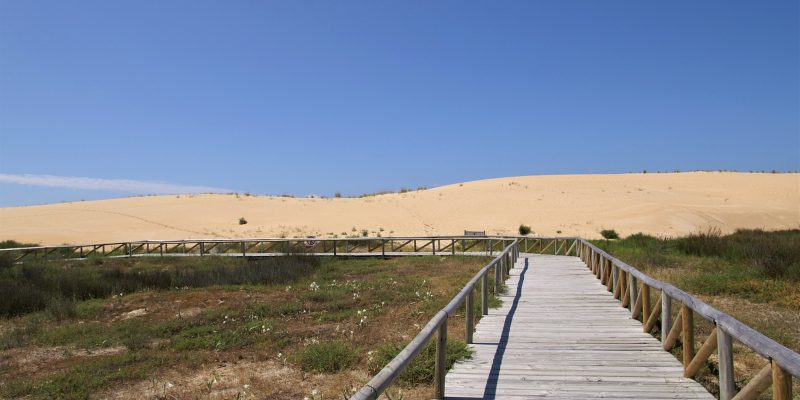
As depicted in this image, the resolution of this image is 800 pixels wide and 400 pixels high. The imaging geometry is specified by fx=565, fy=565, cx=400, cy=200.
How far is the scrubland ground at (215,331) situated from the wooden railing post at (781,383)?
11.7 feet

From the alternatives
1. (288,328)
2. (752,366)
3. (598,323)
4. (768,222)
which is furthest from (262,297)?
(768,222)

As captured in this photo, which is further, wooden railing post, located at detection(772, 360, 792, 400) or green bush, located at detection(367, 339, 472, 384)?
green bush, located at detection(367, 339, 472, 384)

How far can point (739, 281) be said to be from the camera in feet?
45.4

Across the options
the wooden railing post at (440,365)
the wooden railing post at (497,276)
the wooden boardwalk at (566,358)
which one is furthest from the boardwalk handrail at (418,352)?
the wooden railing post at (497,276)

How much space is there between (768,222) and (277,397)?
152ft

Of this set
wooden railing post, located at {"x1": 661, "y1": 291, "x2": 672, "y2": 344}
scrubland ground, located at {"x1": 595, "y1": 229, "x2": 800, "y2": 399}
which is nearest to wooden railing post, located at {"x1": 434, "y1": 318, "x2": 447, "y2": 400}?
scrubland ground, located at {"x1": 595, "y1": 229, "x2": 800, "y2": 399}

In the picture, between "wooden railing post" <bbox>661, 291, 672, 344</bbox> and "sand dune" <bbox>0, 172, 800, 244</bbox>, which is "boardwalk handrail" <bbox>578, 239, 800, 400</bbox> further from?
"sand dune" <bbox>0, 172, 800, 244</bbox>

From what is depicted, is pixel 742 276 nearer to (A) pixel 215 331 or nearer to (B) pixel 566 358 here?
(B) pixel 566 358

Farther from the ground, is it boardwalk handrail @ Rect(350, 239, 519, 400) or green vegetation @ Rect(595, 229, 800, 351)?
boardwalk handrail @ Rect(350, 239, 519, 400)

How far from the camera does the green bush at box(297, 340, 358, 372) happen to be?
8180 mm

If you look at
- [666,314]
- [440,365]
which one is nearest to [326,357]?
[440,365]

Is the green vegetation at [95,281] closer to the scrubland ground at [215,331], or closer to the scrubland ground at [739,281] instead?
the scrubland ground at [215,331]

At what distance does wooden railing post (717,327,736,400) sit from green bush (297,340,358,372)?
15.9 ft

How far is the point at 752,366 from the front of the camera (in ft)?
24.9
